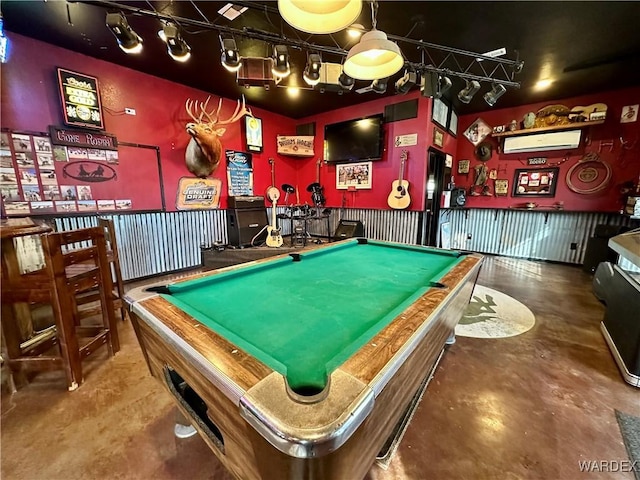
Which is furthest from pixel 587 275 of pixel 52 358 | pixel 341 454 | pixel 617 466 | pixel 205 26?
pixel 52 358

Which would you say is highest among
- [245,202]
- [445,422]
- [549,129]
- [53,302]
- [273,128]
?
[273,128]

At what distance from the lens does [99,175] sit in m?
3.31

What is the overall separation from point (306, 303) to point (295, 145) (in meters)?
5.03

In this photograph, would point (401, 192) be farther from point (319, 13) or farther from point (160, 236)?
point (160, 236)

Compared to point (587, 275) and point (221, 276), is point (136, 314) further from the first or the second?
point (587, 275)

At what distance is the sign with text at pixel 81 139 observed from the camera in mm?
2951

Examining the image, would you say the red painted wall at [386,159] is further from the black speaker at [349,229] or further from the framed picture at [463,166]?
the black speaker at [349,229]

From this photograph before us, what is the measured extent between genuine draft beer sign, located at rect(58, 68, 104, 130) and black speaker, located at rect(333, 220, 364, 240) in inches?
156

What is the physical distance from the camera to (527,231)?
16.4 ft

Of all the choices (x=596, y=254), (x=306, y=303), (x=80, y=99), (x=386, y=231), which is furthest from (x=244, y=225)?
(x=596, y=254)

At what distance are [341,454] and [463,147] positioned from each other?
6.42m

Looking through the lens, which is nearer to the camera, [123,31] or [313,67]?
[123,31]

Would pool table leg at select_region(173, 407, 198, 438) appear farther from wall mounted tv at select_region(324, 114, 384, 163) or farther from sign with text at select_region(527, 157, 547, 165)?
sign with text at select_region(527, 157, 547, 165)

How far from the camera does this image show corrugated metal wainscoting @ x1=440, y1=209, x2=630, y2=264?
4.50 meters
